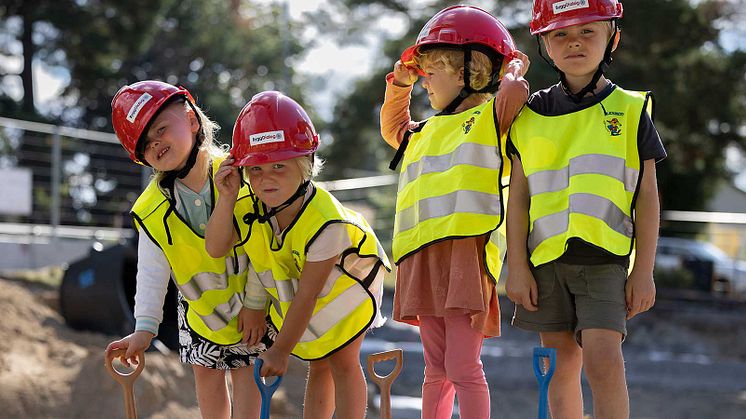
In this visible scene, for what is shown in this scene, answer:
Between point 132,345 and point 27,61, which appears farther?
point 27,61

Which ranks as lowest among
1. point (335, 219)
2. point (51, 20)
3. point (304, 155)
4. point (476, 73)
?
point (335, 219)

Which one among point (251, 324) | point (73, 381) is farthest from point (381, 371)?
point (251, 324)

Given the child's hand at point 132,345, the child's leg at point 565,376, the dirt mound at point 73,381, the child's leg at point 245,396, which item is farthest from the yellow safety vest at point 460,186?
the dirt mound at point 73,381

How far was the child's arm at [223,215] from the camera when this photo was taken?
3.31m

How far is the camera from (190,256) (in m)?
3.58

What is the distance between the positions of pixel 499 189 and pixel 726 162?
A: 1880 centimetres

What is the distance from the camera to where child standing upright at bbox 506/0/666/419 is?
3.10 m

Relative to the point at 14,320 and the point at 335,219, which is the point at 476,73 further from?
the point at 14,320

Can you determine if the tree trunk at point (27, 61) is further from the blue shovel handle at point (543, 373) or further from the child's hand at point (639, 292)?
the blue shovel handle at point (543, 373)

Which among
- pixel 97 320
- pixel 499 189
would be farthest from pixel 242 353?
pixel 97 320

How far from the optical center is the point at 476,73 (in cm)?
354

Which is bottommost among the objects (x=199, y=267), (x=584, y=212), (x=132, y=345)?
(x=132, y=345)

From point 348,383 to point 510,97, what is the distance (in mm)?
1177

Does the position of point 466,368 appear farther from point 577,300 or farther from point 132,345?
point 132,345
